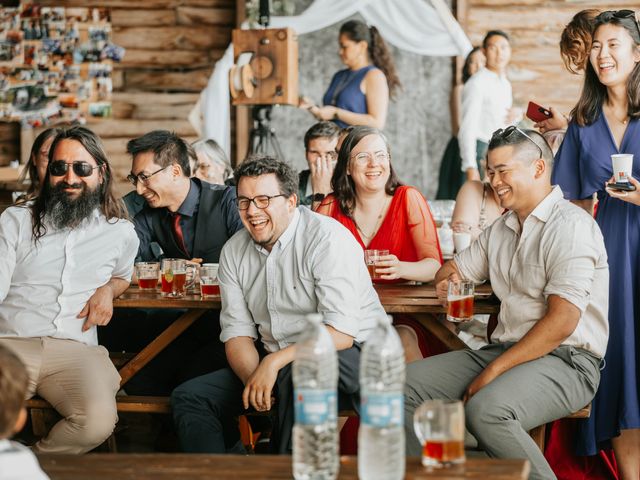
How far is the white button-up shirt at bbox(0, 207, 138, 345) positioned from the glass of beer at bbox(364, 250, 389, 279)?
102cm

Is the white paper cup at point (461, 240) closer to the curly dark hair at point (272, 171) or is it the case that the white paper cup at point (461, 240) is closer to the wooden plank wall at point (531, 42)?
the curly dark hair at point (272, 171)

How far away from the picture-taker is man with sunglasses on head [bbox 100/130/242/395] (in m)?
4.00

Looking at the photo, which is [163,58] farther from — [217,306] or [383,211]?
[217,306]

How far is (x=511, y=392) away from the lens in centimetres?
284

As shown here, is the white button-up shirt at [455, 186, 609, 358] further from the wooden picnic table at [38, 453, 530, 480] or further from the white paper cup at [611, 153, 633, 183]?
the wooden picnic table at [38, 453, 530, 480]

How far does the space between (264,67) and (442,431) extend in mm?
4339

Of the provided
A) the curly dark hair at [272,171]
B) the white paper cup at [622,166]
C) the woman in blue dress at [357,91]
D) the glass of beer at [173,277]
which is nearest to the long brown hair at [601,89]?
the white paper cup at [622,166]

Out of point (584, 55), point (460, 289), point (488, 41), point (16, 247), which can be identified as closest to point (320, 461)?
point (460, 289)

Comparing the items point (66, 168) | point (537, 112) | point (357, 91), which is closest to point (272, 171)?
point (66, 168)

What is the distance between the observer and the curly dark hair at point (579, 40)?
3834 millimetres

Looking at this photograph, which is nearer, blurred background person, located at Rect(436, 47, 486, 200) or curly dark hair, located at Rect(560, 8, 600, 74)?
curly dark hair, located at Rect(560, 8, 600, 74)

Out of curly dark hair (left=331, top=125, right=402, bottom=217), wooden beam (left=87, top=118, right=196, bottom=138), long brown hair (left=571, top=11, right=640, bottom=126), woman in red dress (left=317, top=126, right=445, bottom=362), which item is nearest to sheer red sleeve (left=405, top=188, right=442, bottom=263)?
woman in red dress (left=317, top=126, right=445, bottom=362)

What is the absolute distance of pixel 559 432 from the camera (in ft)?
10.9

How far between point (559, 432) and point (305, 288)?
3.63ft
